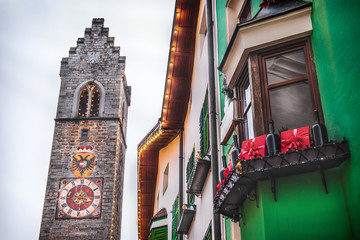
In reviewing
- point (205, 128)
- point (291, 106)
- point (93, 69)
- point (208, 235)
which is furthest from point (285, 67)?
point (93, 69)

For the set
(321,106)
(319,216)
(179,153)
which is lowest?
(319,216)

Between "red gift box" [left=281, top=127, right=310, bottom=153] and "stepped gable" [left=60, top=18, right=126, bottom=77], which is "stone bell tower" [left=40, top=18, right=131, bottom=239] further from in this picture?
"red gift box" [left=281, top=127, right=310, bottom=153]

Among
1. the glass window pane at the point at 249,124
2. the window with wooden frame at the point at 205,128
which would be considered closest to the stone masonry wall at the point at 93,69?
the window with wooden frame at the point at 205,128

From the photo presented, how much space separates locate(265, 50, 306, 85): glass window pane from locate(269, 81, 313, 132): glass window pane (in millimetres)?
145

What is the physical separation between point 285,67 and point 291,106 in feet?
1.92

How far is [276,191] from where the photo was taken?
5.66 m

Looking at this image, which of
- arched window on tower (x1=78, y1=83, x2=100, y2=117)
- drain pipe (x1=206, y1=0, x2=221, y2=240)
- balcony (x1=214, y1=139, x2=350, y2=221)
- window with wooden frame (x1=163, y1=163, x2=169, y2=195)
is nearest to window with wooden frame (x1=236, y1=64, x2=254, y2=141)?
balcony (x1=214, y1=139, x2=350, y2=221)

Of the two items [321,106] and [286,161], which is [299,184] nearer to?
[286,161]

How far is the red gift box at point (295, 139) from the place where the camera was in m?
5.59

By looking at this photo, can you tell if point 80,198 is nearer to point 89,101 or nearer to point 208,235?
point 89,101

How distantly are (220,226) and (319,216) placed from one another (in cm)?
392

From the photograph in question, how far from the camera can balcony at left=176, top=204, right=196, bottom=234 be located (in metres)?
12.9

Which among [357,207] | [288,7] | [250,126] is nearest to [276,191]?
[357,207]

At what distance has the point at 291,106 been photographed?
20.8 ft
